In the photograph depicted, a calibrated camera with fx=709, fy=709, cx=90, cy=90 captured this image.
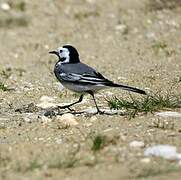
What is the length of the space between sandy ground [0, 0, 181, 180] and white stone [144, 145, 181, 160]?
70 millimetres

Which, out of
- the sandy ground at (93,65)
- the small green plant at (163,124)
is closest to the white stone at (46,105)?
the sandy ground at (93,65)

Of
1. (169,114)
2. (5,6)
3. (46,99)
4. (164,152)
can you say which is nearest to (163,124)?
(169,114)

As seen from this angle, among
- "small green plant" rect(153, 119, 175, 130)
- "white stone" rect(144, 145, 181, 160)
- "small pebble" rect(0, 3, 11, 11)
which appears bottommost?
"white stone" rect(144, 145, 181, 160)

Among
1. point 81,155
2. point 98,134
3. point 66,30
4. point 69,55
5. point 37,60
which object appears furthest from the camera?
point 66,30

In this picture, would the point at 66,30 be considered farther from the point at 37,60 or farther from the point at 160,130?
the point at 160,130

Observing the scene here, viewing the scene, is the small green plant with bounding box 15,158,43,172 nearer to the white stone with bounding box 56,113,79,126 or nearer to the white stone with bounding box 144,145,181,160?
the white stone with bounding box 144,145,181,160

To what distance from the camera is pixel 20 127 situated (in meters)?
6.48

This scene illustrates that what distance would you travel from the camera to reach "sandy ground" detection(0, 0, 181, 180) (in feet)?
16.8

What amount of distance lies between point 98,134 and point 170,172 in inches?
38.0

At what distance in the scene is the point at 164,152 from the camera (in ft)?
17.3

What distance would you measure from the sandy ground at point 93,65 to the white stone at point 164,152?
0.23 feet

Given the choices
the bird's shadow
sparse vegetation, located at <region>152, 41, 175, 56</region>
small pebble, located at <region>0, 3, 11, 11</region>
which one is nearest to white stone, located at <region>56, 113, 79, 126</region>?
the bird's shadow

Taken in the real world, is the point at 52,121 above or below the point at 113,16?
below

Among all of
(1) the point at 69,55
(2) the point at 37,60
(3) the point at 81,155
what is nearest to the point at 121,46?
(2) the point at 37,60
